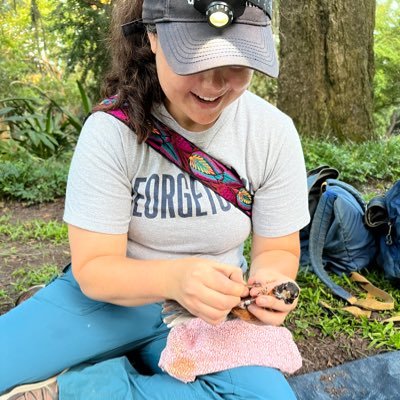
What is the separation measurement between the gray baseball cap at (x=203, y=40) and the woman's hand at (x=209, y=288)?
1.53 ft

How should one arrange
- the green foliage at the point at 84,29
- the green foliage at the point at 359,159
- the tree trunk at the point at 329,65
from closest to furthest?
the green foliage at the point at 359,159, the tree trunk at the point at 329,65, the green foliage at the point at 84,29

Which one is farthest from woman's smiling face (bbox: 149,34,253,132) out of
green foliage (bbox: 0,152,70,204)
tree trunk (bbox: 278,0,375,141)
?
tree trunk (bbox: 278,0,375,141)

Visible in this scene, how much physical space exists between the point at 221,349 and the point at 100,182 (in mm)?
580

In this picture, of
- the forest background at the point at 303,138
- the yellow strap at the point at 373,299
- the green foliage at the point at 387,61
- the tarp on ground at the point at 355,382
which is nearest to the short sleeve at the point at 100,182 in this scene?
the forest background at the point at 303,138

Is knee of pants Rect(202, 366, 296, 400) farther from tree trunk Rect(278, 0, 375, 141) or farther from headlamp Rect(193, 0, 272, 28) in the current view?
tree trunk Rect(278, 0, 375, 141)

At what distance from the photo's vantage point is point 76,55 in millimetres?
6594

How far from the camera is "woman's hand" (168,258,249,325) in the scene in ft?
4.05

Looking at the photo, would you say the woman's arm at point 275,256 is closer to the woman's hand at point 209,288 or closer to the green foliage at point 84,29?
the woman's hand at point 209,288

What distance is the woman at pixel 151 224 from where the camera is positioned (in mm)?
1350

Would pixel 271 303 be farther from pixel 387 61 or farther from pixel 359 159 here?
pixel 387 61

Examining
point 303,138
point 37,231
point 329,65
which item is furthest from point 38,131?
point 329,65

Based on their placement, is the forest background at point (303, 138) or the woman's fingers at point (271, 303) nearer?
the woman's fingers at point (271, 303)

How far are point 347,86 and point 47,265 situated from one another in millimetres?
3200

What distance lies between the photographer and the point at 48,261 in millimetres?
3018
